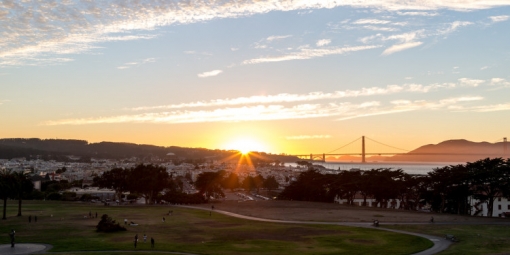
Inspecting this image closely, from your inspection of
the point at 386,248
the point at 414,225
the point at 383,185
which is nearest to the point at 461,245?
the point at 386,248

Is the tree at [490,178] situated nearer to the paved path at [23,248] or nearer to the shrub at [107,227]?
the shrub at [107,227]

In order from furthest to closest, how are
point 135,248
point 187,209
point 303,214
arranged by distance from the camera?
point 187,209
point 303,214
point 135,248

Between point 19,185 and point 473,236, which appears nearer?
point 473,236

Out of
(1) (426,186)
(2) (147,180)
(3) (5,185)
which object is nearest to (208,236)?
(3) (5,185)

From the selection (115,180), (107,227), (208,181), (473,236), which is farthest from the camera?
(208,181)

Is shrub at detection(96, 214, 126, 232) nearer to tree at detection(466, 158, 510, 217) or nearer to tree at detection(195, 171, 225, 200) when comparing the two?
tree at detection(195, 171, 225, 200)

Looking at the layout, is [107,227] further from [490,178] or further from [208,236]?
[490,178]

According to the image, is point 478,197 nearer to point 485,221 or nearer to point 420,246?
point 485,221
